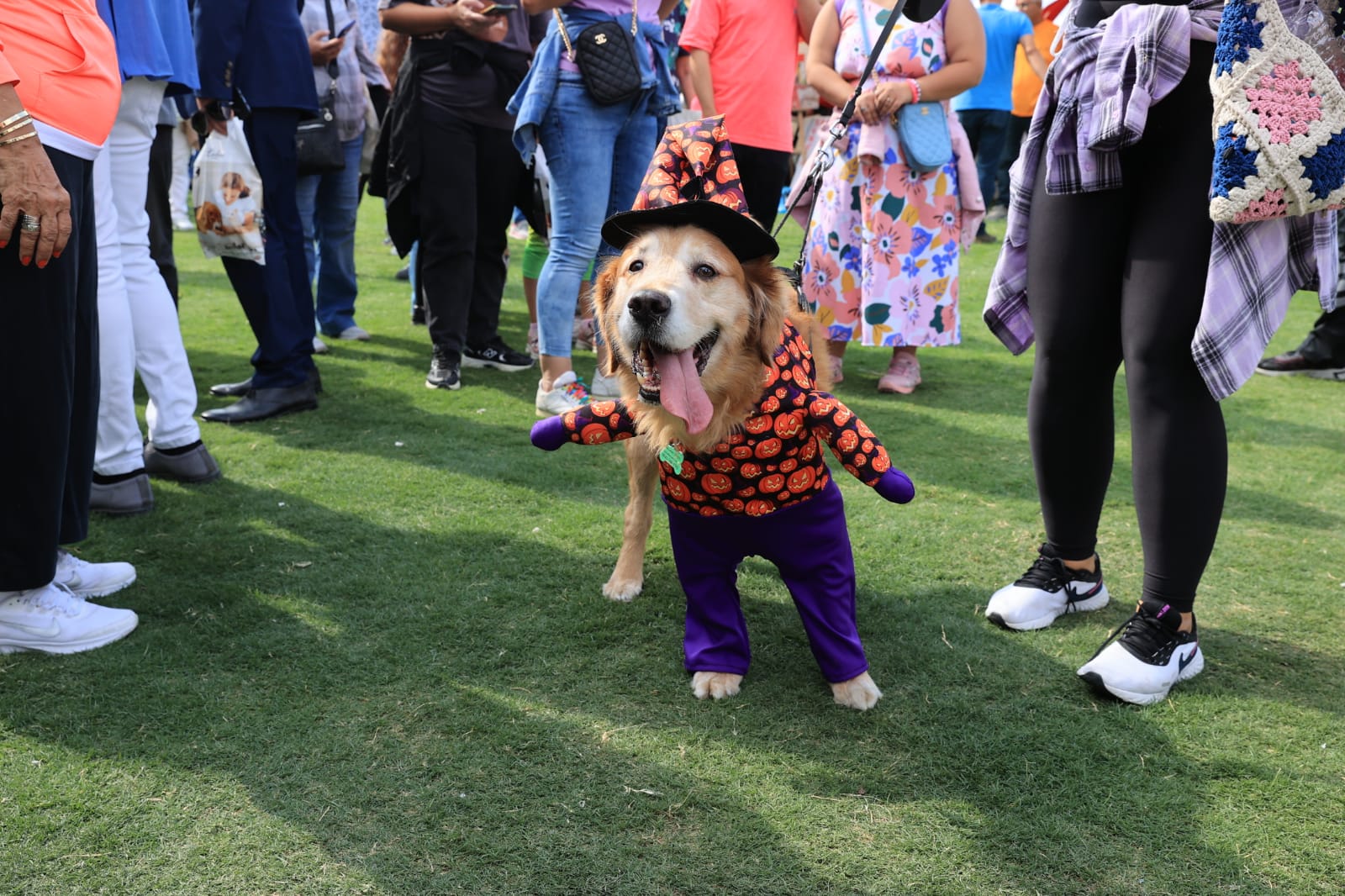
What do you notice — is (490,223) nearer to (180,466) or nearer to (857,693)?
(180,466)

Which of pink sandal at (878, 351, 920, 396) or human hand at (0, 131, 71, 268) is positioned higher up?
human hand at (0, 131, 71, 268)

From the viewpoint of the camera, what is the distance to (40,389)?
2.61m

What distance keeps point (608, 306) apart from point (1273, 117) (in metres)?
1.61

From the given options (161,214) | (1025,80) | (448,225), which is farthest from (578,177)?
(1025,80)

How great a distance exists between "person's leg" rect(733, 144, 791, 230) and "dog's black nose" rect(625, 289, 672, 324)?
3511mm

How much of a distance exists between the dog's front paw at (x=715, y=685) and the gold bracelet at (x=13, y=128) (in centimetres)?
209

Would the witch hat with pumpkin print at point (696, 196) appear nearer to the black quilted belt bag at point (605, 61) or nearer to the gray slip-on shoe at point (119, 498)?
the black quilted belt bag at point (605, 61)

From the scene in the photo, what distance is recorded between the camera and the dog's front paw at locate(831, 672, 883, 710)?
2604 millimetres

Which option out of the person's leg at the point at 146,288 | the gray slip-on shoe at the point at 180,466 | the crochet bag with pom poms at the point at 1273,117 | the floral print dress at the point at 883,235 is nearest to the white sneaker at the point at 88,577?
the person's leg at the point at 146,288

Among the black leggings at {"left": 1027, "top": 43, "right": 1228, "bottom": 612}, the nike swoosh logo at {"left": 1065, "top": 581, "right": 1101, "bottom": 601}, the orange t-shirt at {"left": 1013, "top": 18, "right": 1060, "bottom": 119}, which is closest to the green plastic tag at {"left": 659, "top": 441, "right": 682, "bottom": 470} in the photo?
the black leggings at {"left": 1027, "top": 43, "right": 1228, "bottom": 612}

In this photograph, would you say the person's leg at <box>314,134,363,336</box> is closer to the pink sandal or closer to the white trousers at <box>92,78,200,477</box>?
the white trousers at <box>92,78,200,477</box>

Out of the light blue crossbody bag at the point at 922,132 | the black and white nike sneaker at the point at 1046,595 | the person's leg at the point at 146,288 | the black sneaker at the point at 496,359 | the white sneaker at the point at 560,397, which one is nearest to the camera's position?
the black and white nike sneaker at the point at 1046,595

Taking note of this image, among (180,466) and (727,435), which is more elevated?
(727,435)

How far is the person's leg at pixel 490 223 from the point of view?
18.0 feet
